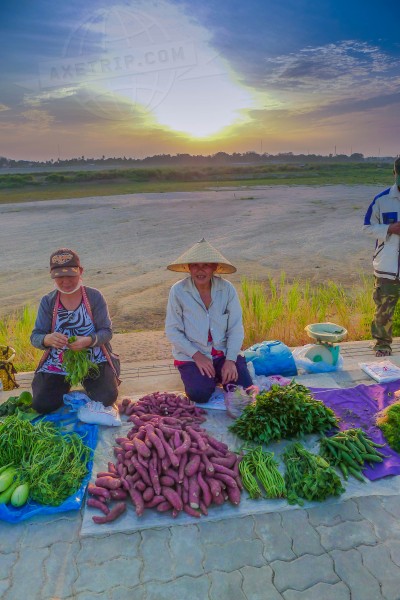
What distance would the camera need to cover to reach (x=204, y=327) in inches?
173

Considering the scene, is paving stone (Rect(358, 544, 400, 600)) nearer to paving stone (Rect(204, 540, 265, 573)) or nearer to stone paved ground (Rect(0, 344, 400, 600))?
stone paved ground (Rect(0, 344, 400, 600))

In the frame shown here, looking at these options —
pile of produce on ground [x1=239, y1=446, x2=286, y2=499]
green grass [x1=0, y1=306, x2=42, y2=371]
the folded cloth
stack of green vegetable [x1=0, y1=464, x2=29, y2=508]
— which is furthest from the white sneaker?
the folded cloth

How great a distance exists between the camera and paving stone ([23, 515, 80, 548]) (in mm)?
2875

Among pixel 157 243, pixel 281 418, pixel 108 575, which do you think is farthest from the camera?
pixel 157 243

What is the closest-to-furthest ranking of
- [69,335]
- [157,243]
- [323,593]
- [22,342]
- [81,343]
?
[323,593]
[81,343]
[69,335]
[22,342]
[157,243]

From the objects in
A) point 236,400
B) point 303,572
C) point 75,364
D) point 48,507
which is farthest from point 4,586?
point 236,400

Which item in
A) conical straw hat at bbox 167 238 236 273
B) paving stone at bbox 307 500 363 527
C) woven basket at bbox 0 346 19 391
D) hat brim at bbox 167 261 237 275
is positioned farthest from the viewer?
woven basket at bbox 0 346 19 391

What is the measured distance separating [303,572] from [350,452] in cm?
105

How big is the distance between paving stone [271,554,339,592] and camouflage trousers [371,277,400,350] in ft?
10.3

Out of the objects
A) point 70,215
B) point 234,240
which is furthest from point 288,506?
point 70,215

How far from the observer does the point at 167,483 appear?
10.3 feet

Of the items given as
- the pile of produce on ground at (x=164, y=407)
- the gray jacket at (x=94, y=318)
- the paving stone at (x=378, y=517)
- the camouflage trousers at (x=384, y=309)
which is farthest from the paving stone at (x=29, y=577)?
the camouflage trousers at (x=384, y=309)

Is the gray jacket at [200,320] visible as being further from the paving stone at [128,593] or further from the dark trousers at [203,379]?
the paving stone at [128,593]

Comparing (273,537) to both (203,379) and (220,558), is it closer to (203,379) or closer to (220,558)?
(220,558)
